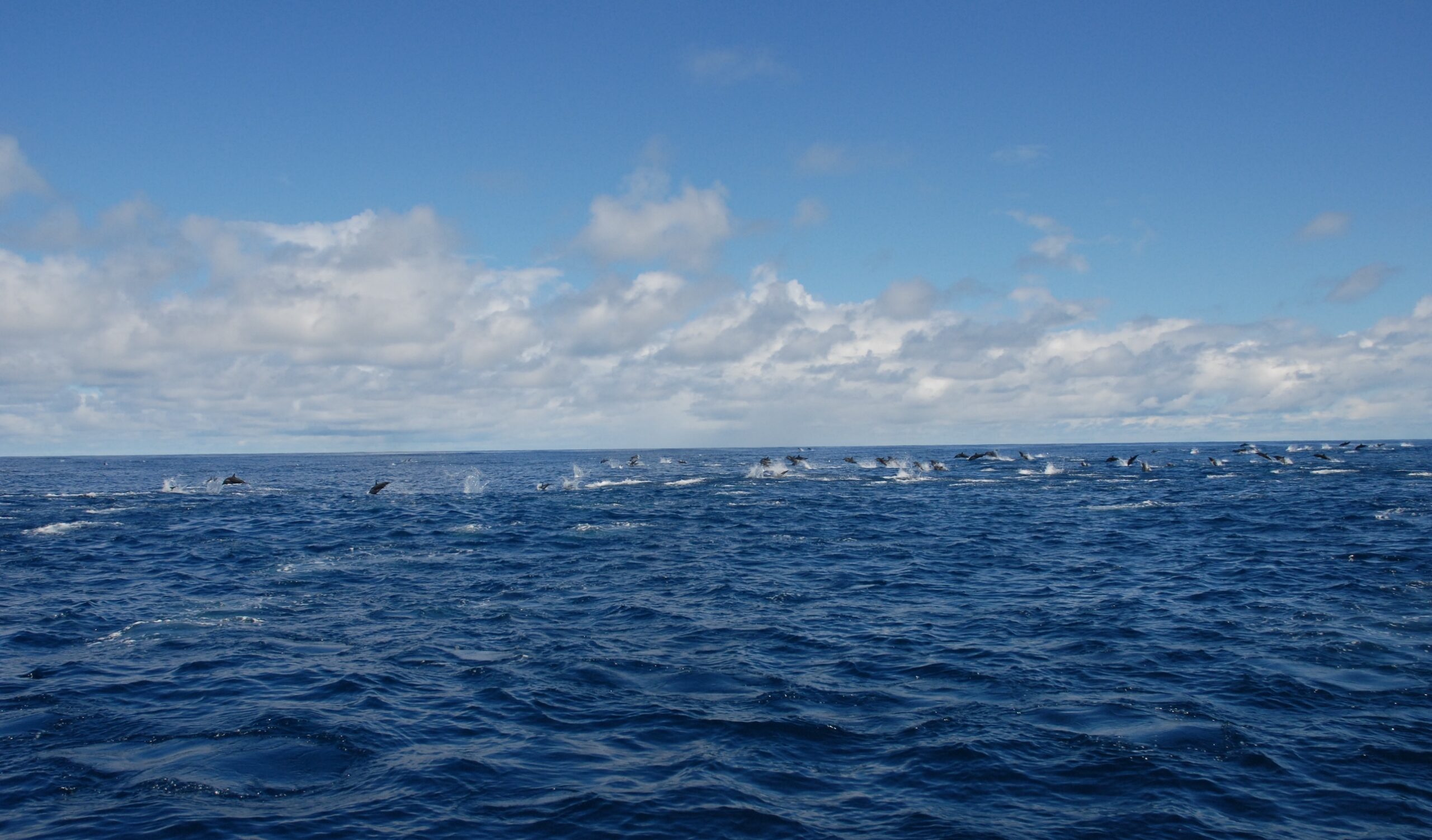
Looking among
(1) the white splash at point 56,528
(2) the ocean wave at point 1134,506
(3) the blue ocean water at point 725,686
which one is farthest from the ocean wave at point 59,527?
(2) the ocean wave at point 1134,506

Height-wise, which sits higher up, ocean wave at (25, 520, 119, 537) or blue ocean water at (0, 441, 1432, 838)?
ocean wave at (25, 520, 119, 537)

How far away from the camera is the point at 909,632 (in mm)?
20406

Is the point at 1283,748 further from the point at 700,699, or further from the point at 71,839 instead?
the point at 71,839

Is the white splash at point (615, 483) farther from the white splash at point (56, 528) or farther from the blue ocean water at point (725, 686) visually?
the blue ocean water at point (725, 686)

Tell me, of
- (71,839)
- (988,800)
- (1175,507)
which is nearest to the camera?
(71,839)

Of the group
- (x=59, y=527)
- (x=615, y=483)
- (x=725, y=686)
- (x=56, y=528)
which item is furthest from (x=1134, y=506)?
(x=59, y=527)

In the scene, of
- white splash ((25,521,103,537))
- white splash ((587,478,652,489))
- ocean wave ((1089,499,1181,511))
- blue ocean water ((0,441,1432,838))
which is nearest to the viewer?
blue ocean water ((0,441,1432,838))

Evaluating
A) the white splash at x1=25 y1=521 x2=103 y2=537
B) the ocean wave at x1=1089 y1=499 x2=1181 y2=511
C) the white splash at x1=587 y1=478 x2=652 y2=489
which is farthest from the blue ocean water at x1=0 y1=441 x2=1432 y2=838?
the white splash at x1=587 y1=478 x2=652 y2=489

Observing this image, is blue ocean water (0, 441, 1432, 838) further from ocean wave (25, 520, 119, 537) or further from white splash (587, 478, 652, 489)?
white splash (587, 478, 652, 489)

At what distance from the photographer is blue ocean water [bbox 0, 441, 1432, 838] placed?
1108 centimetres

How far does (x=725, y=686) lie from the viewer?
16406 millimetres

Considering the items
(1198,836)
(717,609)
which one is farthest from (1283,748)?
(717,609)

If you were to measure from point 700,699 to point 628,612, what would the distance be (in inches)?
315

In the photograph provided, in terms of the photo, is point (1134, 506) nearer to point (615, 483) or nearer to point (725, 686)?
point (725, 686)
